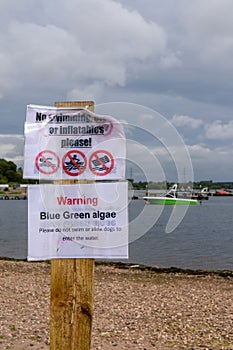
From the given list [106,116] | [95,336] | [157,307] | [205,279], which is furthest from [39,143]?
[205,279]

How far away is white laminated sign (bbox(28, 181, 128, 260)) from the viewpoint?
3926mm

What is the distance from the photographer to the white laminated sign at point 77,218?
393 cm

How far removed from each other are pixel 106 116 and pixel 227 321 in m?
6.10

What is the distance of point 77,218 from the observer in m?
3.94

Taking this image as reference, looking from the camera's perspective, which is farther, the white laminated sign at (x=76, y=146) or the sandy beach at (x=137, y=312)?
the sandy beach at (x=137, y=312)

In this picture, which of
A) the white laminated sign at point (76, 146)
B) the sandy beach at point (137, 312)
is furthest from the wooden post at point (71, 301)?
the sandy beach at point (137, 312)

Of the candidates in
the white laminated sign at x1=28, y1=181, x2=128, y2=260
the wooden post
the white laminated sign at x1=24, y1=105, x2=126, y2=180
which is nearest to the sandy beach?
the wooden post

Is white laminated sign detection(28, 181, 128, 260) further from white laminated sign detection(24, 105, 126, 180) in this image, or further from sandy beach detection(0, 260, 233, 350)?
sandy beach detection(0, 260, 233, 350)

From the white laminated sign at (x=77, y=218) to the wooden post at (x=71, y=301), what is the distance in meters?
0.15

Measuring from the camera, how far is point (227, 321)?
875cm

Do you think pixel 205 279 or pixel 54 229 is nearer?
pixel 54 229

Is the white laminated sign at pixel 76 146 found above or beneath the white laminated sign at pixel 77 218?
above

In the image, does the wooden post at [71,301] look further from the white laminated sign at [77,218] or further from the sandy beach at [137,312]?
the sandy beach at [137,312]

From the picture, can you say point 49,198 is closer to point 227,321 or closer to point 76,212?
point 76,212
